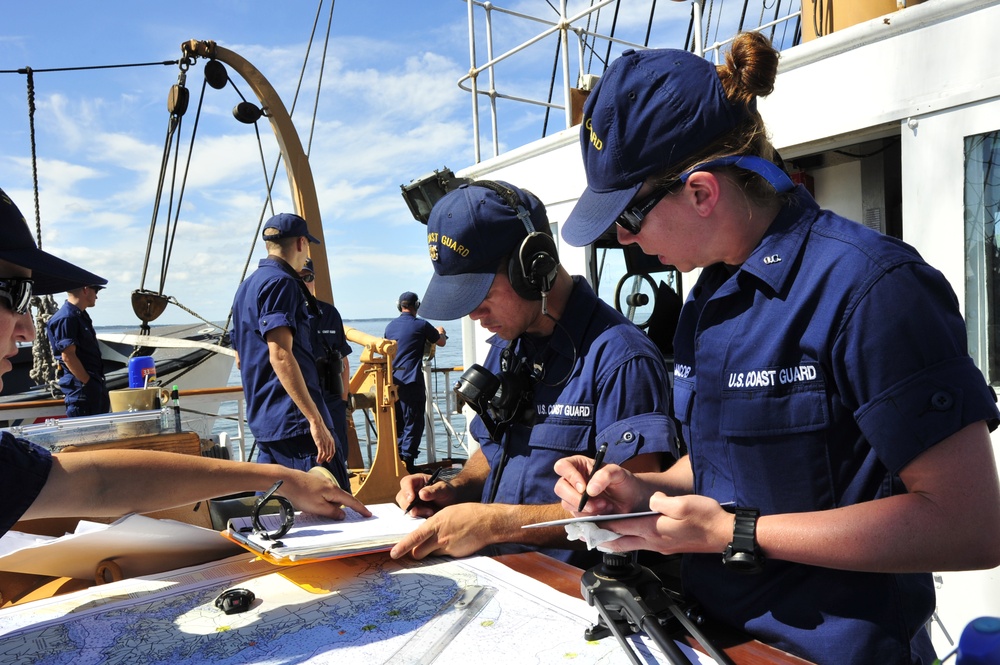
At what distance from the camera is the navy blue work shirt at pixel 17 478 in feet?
4.39

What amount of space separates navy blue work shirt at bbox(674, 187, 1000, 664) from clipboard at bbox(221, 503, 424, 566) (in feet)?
2.30

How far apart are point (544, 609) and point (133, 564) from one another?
970 mm

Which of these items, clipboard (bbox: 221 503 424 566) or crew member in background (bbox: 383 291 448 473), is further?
crew member in background (bbox: 383 291 448 473)

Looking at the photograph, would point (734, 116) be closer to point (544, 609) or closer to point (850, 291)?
point (850, 291)

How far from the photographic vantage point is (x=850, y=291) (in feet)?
3.03

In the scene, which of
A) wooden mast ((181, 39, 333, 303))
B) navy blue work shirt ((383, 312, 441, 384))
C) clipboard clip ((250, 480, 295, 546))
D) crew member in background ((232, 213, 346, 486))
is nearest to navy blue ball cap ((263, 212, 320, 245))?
crew member in background ((232, 213, 346, 486))

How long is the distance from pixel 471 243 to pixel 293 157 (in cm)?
479

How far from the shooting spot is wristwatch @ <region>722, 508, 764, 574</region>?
3.08 ft

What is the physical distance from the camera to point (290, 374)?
375 cm

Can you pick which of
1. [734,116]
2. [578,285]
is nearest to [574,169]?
[578,285]

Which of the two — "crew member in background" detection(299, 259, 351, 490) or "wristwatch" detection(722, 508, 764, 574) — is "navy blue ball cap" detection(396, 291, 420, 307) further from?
"wristwatch" detection(722, 508, 764, 574)

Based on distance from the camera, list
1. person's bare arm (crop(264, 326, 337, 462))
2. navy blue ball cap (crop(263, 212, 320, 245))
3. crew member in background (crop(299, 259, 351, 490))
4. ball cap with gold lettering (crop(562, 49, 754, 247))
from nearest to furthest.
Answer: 1. ball cap with gold lettering (crop(562, 49, 754, 247))
2. person's bare arm (crop(264, 326, 337, 462))
3. navy blue ball cap (crop(263, 212, 320, 245))
4. crew member in background (crop(299, 259, 351, 490))

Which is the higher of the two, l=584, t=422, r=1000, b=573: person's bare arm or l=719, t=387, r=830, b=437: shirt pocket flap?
l=719, t=387, r=830, b=437: shirt pocket flap

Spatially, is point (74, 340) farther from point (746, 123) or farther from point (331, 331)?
point (746, 123)
